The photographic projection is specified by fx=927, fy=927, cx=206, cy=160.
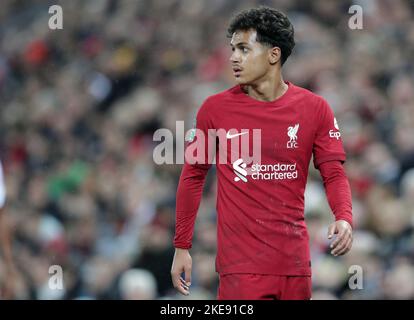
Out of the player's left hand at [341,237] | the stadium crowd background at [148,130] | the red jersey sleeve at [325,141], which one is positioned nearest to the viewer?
the player's left hand at [341,237]

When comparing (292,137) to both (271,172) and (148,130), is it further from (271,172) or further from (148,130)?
(148,130)

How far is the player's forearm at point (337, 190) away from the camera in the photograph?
3.96 m

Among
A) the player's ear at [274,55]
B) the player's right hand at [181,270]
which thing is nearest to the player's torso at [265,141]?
the player's ear at [274,55]

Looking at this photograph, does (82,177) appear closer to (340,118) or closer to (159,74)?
(159,74)

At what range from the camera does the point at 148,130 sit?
24.0 feet

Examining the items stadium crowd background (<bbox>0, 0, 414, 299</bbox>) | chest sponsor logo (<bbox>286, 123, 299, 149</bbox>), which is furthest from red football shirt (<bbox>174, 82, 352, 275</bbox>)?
stadium crowd background (<bbox>0, 0, 414, 299</bbox>)

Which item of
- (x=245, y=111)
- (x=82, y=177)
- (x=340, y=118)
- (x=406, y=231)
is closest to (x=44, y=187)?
(x=82, y=177)

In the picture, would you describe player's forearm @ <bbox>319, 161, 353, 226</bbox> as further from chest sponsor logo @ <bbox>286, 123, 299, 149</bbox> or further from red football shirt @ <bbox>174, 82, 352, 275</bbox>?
chest sponsor logo @ <bbox>286, 123, 299, 149</bbox>

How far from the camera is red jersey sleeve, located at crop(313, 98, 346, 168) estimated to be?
4.09 meters

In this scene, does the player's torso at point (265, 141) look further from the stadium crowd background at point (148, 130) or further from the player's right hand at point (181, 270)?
the stadium crowd background at point (148, 130)

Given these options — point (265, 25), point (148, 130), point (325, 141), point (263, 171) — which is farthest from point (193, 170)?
point (148, 130)

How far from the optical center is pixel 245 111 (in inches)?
161

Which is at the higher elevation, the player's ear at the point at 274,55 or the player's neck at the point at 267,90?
the player's ear at the point at 274,55
